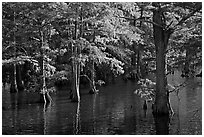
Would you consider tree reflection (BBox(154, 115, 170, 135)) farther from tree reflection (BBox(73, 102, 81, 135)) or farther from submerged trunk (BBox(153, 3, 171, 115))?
tree reflection (BBox(73, 102, 81, 135))

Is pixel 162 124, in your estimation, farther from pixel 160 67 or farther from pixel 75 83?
pixel 75 83

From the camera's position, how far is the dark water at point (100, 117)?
14.4m

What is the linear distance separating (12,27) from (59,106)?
8.01 metres

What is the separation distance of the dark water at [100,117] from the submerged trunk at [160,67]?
1.96 feet

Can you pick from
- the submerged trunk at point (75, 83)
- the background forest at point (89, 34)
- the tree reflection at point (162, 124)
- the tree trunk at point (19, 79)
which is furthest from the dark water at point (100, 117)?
the tree trunk at point (19, 79)

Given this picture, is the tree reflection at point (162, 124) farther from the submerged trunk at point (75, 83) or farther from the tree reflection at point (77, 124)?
the submerged trunk at point (75, 83)

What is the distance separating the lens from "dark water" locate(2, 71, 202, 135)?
14.4m

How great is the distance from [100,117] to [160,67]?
3.87m

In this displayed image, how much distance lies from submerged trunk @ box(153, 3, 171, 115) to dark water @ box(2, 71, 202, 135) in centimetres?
60

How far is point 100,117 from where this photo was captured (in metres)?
17.4

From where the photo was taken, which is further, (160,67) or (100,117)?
(160,67)

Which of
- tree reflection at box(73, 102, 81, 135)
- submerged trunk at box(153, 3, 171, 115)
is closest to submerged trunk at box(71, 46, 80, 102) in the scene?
tree reflection at box(73, 102, 81, 135)

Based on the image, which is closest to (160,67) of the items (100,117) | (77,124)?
(100,117)

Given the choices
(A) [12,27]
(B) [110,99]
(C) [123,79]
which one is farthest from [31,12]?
(C) [123,79]
